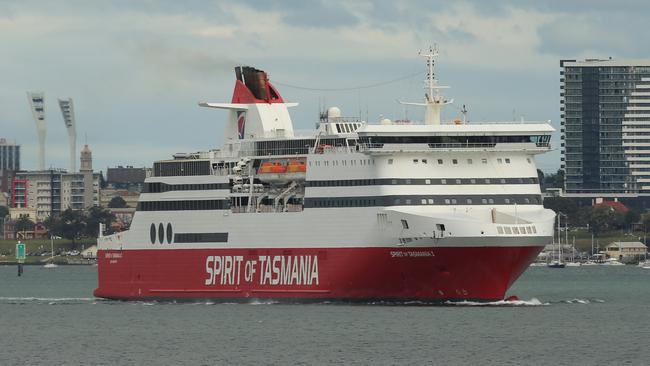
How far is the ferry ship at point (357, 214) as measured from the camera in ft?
239

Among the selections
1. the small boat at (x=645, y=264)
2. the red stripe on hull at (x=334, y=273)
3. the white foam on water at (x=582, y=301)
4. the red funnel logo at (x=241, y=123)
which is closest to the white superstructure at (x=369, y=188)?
the red stripe on hull at (x=334, y=273)

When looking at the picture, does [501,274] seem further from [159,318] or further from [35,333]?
[35,333]

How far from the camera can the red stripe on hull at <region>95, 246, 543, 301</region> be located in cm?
7262

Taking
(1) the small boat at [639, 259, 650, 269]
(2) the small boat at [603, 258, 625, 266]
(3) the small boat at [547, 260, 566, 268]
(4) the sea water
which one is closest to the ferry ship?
(4) the sea water

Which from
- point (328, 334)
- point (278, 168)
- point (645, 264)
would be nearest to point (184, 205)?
point (278, 168)

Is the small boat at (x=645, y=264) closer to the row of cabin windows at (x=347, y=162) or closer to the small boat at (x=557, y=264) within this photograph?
the small boat at (x=557, y=264)

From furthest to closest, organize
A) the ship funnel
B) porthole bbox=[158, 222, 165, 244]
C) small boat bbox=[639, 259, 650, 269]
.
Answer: small boat bbox=[639, 259, 650, 269], the ship funnel, porthole bbox=[158, 222, 165, 244]

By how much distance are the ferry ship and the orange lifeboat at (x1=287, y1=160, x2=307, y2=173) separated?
0.26 ft

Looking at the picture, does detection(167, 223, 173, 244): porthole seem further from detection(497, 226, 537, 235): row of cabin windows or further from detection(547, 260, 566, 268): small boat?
detection(547, 260, 566, 268): small boat

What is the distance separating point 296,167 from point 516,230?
38.8 feet

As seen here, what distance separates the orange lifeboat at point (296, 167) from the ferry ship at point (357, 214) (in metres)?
0.08

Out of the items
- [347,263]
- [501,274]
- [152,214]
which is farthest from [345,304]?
[152,214]

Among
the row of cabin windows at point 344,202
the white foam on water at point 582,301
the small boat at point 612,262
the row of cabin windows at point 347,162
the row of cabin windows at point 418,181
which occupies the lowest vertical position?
the small boat at point 612,262

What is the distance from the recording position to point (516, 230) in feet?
236
